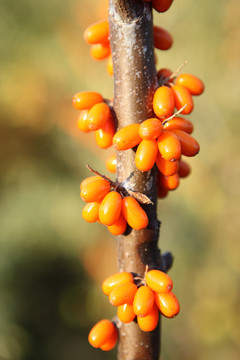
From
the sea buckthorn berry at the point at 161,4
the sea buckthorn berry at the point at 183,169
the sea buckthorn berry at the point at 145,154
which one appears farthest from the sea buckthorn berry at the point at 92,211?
the sea buckthorn berry at the point at 161,4

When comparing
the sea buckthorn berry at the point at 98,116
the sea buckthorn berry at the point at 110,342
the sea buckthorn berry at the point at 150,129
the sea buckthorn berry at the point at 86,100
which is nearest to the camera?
the sea buckthorn berry at the point at 150,129

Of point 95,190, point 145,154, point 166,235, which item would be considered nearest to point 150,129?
point 145,154

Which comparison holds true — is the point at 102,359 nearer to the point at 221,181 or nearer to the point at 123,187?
the point at 221,181

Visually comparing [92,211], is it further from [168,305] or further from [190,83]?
[190,83]

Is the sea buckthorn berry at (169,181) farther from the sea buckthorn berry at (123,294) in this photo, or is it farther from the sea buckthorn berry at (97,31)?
the sea buckthorn berry at (97,31)

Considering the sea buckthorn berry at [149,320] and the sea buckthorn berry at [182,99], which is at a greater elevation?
the sea buckthorn berry at [182,99]

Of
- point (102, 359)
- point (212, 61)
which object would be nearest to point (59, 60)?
point (212, 61)
